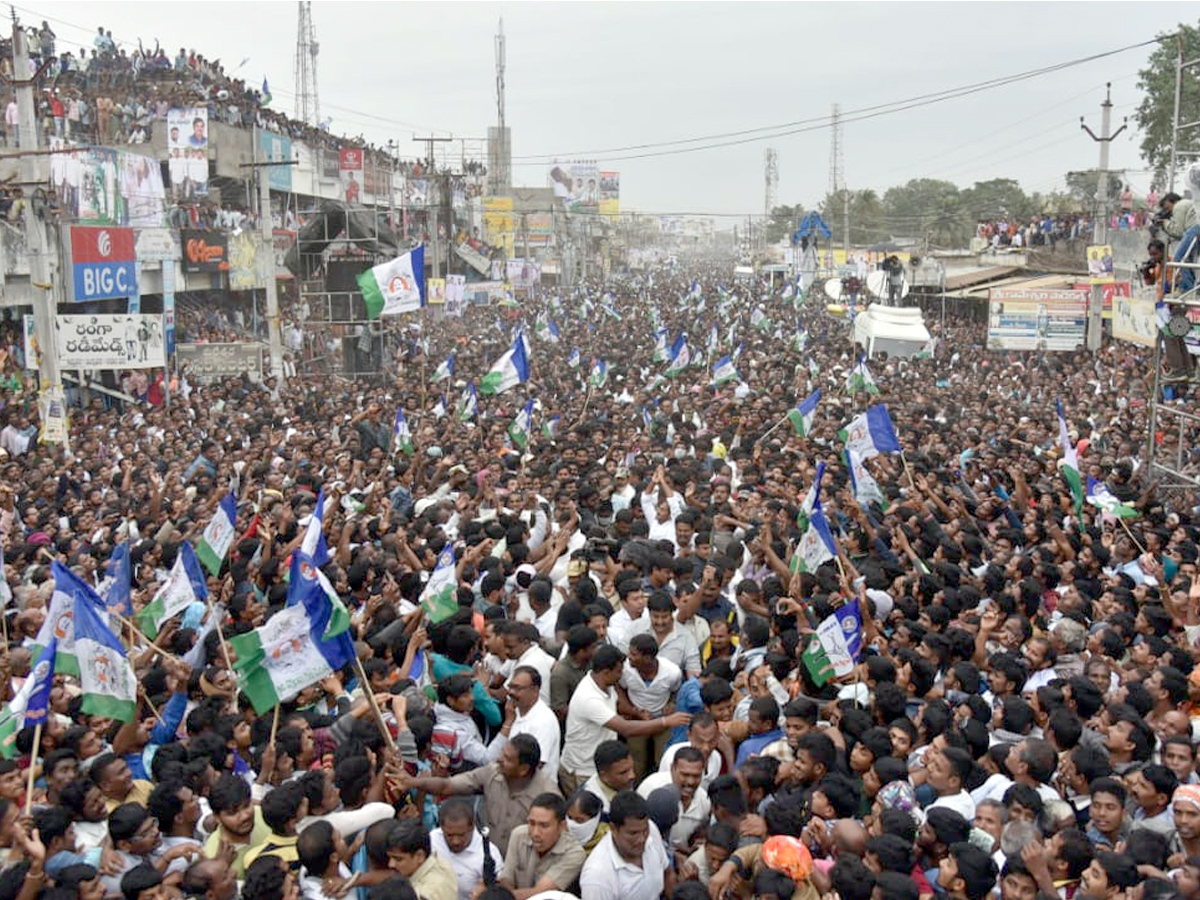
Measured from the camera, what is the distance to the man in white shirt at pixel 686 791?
4625 mm

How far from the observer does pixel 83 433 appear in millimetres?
16016

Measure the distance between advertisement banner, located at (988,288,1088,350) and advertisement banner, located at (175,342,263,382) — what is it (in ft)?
44.7

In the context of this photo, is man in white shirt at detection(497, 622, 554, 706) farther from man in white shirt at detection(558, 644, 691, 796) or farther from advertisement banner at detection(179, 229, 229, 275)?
advertisement banner at detection(179, 229, 229, 275)

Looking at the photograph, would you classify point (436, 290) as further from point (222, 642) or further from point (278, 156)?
point (222, 642)

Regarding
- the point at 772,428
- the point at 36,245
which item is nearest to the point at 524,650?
the point at 772,428

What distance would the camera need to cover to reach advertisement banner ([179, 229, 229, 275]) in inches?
1036

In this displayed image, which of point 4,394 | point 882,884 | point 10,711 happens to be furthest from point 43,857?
point 4,394

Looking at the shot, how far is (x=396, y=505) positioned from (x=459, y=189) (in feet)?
157

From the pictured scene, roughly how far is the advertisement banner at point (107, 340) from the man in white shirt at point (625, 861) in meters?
13.5

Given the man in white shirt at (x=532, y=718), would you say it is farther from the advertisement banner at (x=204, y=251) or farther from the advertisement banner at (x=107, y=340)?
the advertisement banner at (x=204, y=251)

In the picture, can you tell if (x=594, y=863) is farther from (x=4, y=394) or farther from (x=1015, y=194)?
(x=1015, y=194)

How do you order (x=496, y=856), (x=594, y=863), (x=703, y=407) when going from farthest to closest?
1. (x=703, y=407)
2. (x=496, y=856)
3. (x=594, y=863)

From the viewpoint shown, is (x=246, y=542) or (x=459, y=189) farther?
(x=459, y=189)

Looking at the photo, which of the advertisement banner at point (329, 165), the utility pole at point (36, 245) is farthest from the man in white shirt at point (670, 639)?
the advertisement banner at point (329, 165)
